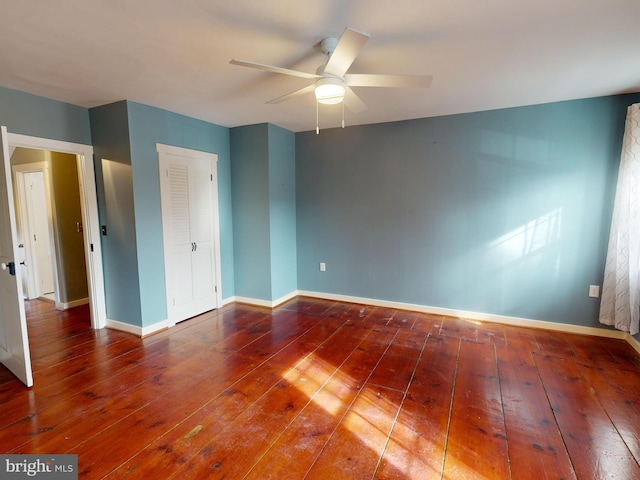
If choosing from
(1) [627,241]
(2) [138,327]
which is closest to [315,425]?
(2) [138,327]

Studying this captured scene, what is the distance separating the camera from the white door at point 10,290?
7.47 ft

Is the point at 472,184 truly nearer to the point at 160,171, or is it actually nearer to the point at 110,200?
the point at 160,171

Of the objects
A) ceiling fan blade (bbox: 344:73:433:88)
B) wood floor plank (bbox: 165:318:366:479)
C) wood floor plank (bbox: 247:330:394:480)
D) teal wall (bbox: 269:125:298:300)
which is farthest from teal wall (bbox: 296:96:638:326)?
ceiling fan blade (bbox: 344:73:433:88)

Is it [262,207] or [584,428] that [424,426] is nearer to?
[584,428]

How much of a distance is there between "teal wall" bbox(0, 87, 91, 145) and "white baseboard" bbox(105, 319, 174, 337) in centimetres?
199

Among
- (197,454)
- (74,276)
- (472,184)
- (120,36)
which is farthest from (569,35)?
(74,276)

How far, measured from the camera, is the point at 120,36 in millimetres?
1938

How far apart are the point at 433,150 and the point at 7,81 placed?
416 cm

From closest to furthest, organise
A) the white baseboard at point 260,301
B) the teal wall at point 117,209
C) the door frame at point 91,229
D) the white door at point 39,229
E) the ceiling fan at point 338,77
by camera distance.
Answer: the ceiling fan at point 338,77
the teal wall at point 117,209
the door frame at point 91,229
the white baseboard at point 260,301
the white door at point 39,229

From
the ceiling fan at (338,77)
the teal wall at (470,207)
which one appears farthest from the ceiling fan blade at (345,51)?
the teal wall at (470,207)

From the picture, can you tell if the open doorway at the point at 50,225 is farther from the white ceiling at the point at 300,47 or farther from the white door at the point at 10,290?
the white door at the point at 10,290

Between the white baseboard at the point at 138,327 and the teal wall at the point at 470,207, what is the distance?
2.08 metres

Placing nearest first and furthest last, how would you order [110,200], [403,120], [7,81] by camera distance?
[7,81] < [110,200] < [403,120]

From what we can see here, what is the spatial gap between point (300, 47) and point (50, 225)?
4.23 metres
